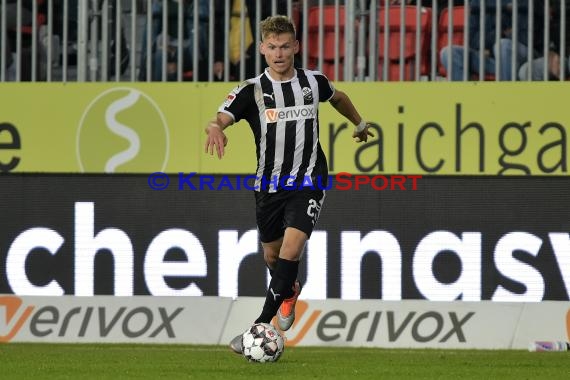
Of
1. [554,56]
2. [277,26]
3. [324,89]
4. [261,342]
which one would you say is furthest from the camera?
[554,56]

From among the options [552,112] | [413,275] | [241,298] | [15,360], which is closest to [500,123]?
[552,112]

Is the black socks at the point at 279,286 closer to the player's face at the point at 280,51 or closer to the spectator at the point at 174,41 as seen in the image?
the player's face at the point at 280,51

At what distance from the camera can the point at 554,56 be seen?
12.4 m

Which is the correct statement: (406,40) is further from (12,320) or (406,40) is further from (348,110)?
(12,320)

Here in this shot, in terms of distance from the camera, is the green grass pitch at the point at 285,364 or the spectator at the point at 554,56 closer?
the green grass pitch at the point at 285,364

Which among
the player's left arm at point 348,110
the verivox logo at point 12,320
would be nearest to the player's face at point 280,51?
the player's left arm at point 348,110

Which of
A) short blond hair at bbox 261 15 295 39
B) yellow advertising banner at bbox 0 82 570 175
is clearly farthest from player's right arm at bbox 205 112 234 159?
yellow advertising banner at bbox 0 82 570 175

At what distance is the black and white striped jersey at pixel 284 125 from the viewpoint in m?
8.94

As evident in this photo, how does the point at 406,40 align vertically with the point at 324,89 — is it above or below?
above

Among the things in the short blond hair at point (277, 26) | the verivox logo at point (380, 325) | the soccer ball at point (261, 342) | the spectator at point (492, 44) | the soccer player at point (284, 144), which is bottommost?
the verivox logo at point (380, 325)

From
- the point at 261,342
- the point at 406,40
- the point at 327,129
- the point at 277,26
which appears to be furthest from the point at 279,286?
the point at 406,40

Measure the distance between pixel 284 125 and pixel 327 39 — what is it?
3861 millimetres

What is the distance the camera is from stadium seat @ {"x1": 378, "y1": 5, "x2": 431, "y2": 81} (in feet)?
41.5

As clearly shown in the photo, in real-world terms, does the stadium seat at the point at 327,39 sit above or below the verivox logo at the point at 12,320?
above
